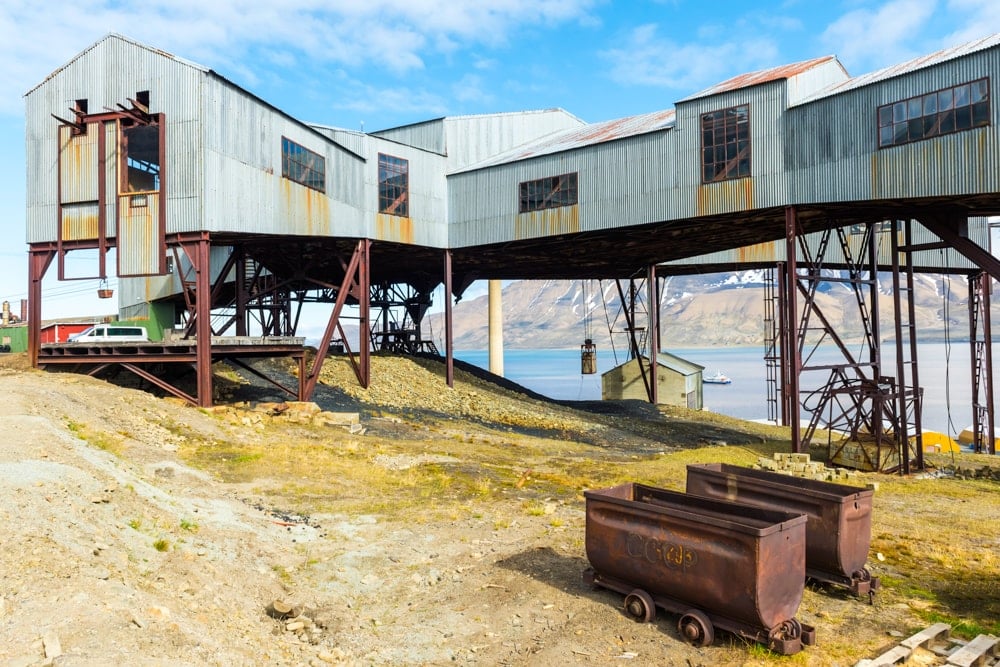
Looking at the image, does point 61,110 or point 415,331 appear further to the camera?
point 415,331

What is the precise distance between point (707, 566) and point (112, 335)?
23.8 m

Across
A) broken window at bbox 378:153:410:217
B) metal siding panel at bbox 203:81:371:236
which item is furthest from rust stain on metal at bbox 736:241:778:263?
metal siding panel at bbox 203:81:371:236

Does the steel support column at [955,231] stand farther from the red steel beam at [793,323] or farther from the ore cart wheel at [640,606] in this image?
the ore cart wheel at [640,606]

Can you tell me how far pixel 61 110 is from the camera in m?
22.8

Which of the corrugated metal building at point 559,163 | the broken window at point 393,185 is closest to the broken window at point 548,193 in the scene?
the corrugated metal building at point 559,163

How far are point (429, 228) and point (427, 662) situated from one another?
87.8 feet

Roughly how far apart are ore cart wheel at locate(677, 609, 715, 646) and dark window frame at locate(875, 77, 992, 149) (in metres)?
17.8

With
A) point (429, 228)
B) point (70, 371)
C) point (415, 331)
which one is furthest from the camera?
point (415, 331)

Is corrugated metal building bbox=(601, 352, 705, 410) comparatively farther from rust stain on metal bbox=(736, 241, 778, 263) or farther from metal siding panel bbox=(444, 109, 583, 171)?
metal siding panel bbox=(444, 109, 583, 171)

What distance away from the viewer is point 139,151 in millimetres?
23656

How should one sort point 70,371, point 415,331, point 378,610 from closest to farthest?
1. point 378,610
2. point 70,371
3. point 415,331

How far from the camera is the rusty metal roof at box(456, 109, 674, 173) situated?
26695mm

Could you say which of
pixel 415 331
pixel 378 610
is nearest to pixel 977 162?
pixel 378 610

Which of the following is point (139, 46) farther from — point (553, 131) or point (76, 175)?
point (553, 131)
